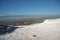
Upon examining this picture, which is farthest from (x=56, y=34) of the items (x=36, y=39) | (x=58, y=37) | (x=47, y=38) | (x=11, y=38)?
(x=11, y=38)

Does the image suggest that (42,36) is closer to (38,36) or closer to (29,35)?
(38,36)

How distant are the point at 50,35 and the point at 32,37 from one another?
1765 mm

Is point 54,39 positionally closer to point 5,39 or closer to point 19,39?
point 19,39

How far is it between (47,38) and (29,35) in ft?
5.37

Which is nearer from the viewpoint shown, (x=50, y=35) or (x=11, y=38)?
(x=11, y=38)

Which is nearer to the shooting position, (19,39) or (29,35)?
(19,39)

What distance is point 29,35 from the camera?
33.5ft

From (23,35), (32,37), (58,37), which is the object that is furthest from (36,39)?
(58,37)

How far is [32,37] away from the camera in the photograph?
9.83m

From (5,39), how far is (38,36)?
2.88 m

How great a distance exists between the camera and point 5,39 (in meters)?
9.55

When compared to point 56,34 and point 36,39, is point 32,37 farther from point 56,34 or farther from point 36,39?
point 56,34

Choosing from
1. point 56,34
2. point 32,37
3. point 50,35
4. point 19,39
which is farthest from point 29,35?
point 56,34

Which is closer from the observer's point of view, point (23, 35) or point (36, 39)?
point (36, 39)
